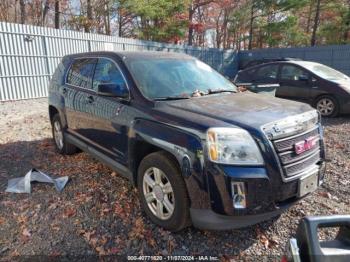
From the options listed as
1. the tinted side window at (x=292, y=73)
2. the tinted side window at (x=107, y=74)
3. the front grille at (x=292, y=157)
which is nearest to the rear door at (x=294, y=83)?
the tinted side window at (x=292, y=73)

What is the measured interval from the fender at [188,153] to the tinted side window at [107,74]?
0.96 metres

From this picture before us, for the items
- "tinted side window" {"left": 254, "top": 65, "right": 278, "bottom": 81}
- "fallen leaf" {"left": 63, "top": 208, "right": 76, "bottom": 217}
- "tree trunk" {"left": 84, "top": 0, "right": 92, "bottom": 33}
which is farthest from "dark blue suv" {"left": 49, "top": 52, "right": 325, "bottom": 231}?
"tree trunk" {"left": 84, "top": 0, "right": 92, "bottom": 33}

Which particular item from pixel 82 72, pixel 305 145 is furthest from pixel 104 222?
pixel 82 72

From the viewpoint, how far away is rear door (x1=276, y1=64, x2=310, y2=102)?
314 inches

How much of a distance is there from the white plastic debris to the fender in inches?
71.6

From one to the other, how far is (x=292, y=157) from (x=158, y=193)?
4.23 feet

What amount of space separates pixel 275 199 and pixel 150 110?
143 centimetres

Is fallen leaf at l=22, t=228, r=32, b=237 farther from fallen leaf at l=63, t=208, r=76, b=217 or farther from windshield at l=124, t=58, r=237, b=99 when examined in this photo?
windshield at l=124, t=58, r=237, b=99

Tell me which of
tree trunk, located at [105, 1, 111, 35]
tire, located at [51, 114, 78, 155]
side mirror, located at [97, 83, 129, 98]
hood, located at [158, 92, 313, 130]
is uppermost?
tree trunk, located at [105, 1, 111, 35]

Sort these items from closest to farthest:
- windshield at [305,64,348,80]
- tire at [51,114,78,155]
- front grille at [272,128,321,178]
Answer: front grille at [272,128,321,178], tire at [51,114,78,155], windshield at [305,64,348,80]

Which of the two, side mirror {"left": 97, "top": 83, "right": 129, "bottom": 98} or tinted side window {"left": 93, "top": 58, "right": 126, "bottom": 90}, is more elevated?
tinted side window {"left": 93, "top": 58, "right": 126, "bottom": 90}

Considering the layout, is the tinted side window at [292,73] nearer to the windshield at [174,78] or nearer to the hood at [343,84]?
the hood at [343,84]

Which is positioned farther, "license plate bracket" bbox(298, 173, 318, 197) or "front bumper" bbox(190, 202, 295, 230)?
"license plate bracket" bbox(298, 173, 318, 197)

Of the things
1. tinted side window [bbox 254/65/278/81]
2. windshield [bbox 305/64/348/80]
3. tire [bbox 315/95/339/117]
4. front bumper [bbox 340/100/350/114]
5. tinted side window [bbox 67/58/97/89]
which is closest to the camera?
tinted side window [bbox 67/58/97/89]
